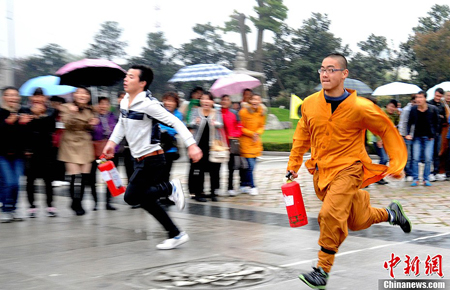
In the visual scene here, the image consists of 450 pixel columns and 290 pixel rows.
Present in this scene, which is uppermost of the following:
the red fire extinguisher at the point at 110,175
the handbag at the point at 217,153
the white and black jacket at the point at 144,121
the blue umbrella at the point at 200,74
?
the blue umbrella at the point at 200,74

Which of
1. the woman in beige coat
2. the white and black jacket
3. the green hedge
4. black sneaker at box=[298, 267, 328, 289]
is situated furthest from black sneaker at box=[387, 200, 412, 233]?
the green hedge

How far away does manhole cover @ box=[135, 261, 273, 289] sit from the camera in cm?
490

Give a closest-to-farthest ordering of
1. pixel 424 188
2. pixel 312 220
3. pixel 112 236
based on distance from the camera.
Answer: pixel 112 236
pixel 312 220
pixel 424 188

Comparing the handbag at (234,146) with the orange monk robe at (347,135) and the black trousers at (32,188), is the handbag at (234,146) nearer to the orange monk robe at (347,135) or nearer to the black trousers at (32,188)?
the black trousers at (32,188)

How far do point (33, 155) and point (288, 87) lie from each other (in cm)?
3935

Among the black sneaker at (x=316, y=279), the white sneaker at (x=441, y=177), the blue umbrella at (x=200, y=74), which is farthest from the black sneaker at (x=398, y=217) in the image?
the white sneaker at (x=441, y=177)

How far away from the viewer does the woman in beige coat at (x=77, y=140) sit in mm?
8555

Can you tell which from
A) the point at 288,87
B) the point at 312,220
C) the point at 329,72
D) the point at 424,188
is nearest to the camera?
the point at 329,72

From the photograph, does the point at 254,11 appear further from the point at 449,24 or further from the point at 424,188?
the point at 424,188

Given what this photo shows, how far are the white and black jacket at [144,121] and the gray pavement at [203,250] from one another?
3.45ft

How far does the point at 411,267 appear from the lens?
17.4 feet

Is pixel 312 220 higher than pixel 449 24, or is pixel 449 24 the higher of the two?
pixel 449 24

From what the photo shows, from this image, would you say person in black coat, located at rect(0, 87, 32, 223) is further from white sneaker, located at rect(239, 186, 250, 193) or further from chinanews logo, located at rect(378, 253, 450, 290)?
chinanews logo, located at rect(378, 253, 450, 290)

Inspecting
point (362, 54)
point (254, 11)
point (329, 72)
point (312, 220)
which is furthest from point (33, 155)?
point (362, 54)
